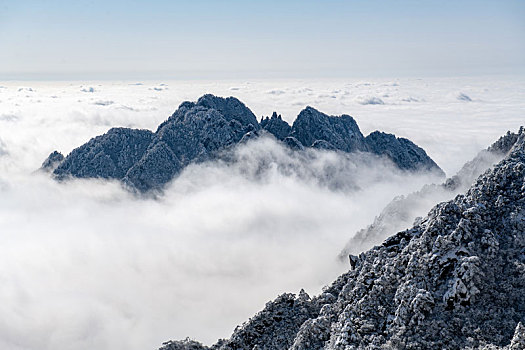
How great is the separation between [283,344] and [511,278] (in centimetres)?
3846

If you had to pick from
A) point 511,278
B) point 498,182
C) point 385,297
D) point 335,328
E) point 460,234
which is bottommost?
point 335,328

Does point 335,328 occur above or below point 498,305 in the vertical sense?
below

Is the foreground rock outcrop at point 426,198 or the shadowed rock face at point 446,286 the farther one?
the foreground rock outcrop at point 426,198

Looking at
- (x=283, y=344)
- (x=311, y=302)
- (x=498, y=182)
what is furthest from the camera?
(x=311, y=302)

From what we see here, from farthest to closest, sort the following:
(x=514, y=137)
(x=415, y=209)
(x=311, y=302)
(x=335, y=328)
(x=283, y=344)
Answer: (x=415, y=209) → (x=514, y=137) → (x=311, y=302) → (x=283, y=344) → (x=335, y=328)

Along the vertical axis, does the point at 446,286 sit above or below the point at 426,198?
above

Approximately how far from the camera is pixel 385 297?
63.4m

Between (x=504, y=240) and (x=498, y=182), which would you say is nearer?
(x=504, y=240)

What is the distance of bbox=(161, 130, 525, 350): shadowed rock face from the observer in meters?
54.5

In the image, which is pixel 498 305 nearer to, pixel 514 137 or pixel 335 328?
pixel 335 328

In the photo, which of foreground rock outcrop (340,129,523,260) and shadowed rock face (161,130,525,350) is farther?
foreground rock outcrop (340,129,523,260)

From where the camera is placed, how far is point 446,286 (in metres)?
58.8

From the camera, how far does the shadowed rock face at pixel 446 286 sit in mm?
54469

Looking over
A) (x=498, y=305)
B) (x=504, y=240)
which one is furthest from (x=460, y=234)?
(x=498, y=305)
